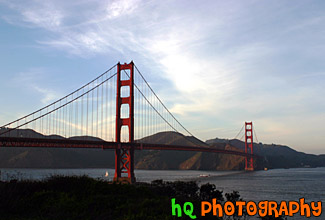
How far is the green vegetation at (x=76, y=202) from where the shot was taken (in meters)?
14.5

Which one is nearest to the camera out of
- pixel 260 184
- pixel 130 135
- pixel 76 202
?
pixel 76 202

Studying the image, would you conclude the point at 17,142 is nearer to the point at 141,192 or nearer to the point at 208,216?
the point at 141,192

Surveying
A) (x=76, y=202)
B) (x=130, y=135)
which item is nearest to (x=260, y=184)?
(x=130, y=135)

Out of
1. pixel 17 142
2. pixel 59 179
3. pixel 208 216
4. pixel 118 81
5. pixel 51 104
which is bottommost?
pixel 208 216

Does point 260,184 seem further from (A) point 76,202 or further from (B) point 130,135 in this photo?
(A) point 76,202

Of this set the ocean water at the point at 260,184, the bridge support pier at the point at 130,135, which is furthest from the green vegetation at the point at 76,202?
the bridge support pier at the point at 130,135

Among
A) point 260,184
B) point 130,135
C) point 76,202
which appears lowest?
point 260,184

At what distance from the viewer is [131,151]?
64.6 m

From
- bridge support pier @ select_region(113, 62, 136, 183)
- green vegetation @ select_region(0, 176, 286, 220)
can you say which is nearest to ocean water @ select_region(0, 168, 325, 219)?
green vegetation @ select_region(0, 176, 286, 220)

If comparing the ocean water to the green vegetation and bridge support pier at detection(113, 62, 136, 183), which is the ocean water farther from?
bridge support pier at detection(113, 62, 136, 183)

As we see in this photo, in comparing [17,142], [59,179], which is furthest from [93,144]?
[59,179]

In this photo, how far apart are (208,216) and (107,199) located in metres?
4.76

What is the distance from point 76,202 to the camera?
15.7m

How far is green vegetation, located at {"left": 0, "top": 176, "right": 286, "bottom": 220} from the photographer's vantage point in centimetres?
1448
